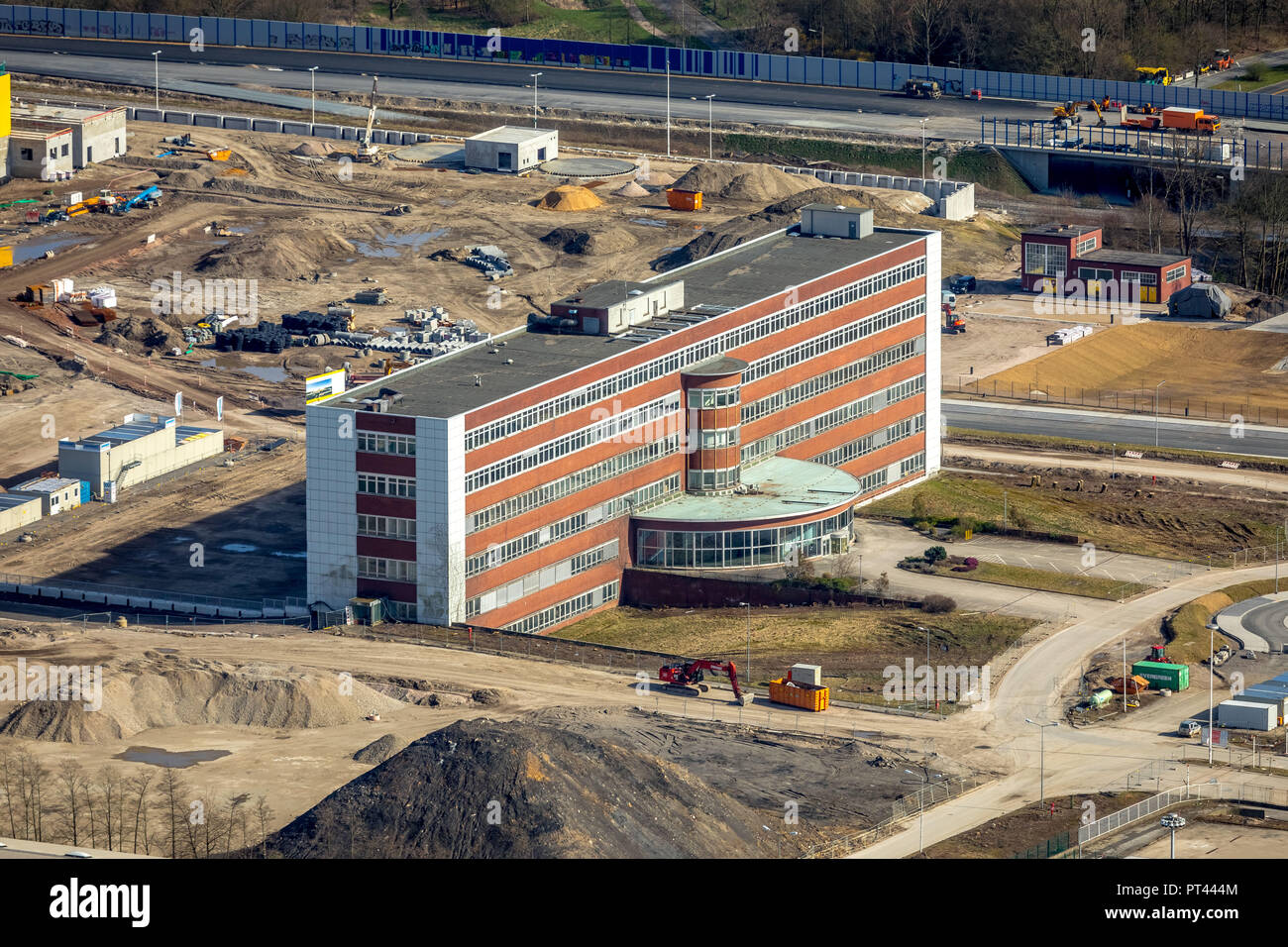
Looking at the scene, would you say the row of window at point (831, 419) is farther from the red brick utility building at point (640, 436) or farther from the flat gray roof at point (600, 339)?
the flat gray roof at point (600, 339)

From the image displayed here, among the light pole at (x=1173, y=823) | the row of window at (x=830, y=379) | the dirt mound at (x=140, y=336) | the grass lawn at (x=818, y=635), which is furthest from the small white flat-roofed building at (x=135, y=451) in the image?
the light pole at (x=1173, y=823)

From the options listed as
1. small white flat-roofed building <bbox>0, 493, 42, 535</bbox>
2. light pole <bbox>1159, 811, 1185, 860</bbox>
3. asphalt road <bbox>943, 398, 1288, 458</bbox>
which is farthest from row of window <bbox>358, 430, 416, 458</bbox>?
asphalt road <bbox>943, 398, 1288, 458</bbox>

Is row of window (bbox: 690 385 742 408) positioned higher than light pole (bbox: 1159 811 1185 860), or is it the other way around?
row of window (bbox: 690 385 742 408)

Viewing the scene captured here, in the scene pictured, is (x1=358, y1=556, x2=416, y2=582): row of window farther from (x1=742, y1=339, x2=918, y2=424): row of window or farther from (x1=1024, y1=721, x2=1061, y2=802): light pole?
(x1=1024, y1=721, x2=1061, y2=802): light pole

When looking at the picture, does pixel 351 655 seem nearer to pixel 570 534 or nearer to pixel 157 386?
pixel 570 534

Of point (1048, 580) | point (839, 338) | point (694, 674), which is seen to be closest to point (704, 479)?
point (839, 338)

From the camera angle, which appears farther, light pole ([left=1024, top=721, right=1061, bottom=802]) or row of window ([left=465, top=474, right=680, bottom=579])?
row of window ([left=465, top=474, right=680, bottom=579])
